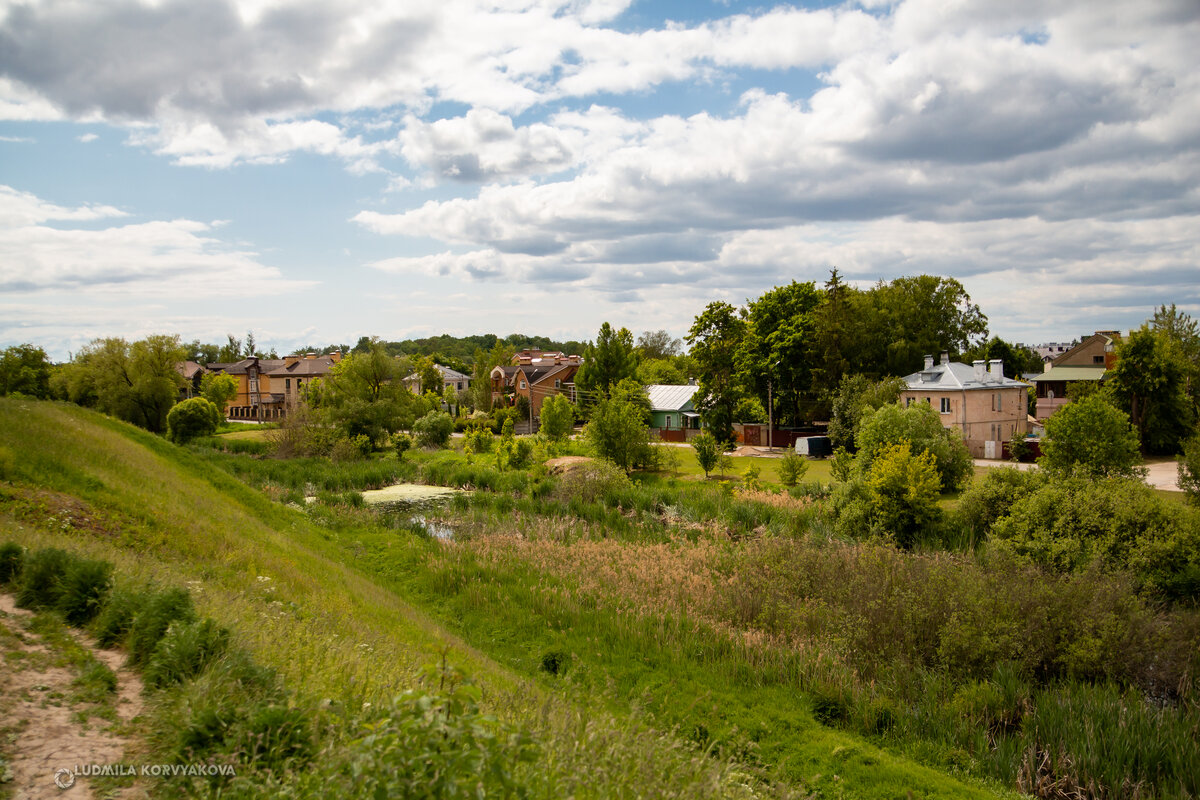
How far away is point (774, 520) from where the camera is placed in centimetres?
2086

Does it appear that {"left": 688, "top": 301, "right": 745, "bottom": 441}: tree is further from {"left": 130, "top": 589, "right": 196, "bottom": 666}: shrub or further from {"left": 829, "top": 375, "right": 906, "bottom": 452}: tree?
{"left": 130, "top": 589, "right": 196, "bottom": 666}: shrub

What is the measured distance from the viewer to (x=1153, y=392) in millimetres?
37312

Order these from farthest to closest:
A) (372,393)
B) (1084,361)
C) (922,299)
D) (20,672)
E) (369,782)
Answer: (1084,361), (922,299), (372,393), (20,672), (369,782)

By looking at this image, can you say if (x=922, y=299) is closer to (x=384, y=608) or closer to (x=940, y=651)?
(x=940, y=651)

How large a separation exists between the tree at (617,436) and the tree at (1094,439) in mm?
17578

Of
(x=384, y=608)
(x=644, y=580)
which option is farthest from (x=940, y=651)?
(x=384, y=608)

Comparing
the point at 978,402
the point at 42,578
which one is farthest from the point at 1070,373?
the point at 42,578

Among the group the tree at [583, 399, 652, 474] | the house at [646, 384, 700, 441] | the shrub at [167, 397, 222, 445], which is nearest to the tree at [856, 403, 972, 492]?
the tree at [583, 399, 652, 474]

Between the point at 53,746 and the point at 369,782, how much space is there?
266 centimetres

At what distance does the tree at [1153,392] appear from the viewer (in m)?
37.2

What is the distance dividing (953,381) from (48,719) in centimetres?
4305

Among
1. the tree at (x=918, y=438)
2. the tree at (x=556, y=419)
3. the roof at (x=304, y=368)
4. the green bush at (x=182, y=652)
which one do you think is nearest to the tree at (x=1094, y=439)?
the tree at (x=918, y=438)

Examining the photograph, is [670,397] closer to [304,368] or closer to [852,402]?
[852,402]

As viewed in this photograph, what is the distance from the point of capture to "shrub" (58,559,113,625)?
19.9 ft
